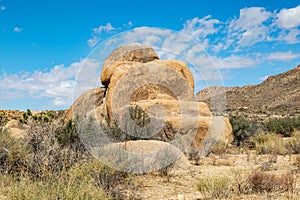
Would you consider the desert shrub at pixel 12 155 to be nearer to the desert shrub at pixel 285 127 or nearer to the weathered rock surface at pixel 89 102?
the weathered rock surface at pixel 89 102

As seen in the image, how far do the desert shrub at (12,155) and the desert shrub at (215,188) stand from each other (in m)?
3.70

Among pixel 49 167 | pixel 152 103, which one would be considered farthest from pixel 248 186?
Answer: pixel 152 103

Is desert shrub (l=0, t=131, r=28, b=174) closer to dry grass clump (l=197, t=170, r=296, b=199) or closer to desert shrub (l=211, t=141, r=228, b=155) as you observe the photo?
dry grass clump (l=197, t=170, r=296, b=199)

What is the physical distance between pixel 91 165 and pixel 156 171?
2.58 m

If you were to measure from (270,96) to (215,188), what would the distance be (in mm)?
52691

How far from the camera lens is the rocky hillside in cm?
4934

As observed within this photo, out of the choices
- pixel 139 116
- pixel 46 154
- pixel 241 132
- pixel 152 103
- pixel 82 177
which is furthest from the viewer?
pixel 241 132

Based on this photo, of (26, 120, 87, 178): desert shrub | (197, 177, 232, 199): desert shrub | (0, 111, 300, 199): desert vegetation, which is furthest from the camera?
(26, 120, 87, 178): desert shrub

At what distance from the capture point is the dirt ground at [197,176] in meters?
6.96

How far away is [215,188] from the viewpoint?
6.66m

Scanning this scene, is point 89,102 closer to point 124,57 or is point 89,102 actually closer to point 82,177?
point 124,57

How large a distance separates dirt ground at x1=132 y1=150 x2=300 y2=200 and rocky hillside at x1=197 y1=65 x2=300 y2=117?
3387cm

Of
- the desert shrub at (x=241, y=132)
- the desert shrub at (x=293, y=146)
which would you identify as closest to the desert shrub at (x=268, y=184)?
the desert shrub at (x=293, y=146)

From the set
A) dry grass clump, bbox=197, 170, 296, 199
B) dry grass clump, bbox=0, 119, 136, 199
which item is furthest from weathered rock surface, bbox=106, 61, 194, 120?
dry grass clump, bbox=197, 170, 296, 199
